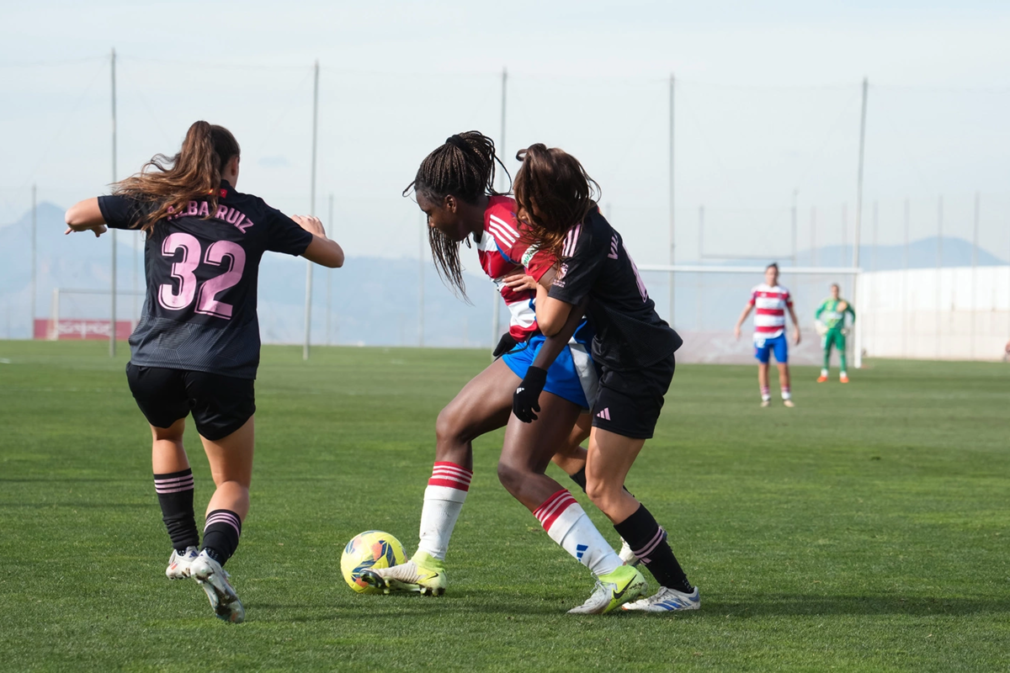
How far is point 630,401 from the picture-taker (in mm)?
4676

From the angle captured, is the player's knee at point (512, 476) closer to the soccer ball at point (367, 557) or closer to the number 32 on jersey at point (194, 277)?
the soccer ball at point (367, 557)

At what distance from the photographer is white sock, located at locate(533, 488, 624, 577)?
15.8 ft

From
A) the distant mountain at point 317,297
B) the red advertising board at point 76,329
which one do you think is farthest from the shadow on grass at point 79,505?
the red advertising board at point 76,329

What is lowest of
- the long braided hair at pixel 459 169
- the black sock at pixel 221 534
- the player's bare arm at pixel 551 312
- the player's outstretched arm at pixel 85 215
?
the black sock at pixel 221 534

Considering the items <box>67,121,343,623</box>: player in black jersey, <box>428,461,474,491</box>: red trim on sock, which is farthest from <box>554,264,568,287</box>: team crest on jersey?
<box>428,461,474,491</box>: red trim on sock

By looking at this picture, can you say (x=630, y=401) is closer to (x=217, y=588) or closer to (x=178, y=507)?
(x=217, y=588)

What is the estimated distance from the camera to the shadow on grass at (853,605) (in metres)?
4.78

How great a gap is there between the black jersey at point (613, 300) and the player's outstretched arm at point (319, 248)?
857mm

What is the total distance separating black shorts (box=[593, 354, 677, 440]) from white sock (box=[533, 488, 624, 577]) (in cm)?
35

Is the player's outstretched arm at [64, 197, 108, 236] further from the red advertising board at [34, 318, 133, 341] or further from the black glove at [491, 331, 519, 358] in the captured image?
the red advertising board at [34, 318, 133, 341]

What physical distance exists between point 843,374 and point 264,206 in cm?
2320

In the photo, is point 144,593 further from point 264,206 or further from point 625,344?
point 625,344

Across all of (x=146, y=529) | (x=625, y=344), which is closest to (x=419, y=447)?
(x=146, y=529)

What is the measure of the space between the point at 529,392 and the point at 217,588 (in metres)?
1.24
